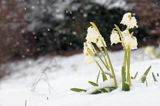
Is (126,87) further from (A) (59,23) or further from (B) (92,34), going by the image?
(A) (59,23)

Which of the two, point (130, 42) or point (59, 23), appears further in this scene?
point (59, 23)

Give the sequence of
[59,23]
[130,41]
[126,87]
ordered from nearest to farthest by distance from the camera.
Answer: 1. [126,87]
2. [130,41]
3. [59,23]

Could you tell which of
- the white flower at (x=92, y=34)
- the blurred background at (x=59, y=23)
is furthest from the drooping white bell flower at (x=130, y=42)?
the blurred background at (x=59, y=23)

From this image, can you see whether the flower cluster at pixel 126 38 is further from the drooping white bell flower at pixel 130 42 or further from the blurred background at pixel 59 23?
the blurred background at pixel 59 23

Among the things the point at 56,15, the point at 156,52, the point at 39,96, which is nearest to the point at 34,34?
the point at 56,15

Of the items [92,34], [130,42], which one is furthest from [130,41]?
[92,34]

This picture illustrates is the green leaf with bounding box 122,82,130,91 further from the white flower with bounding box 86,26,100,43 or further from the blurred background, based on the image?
the blurred background

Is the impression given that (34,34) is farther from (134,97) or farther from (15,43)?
(134,97)

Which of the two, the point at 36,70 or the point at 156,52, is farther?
the point at 36,70
